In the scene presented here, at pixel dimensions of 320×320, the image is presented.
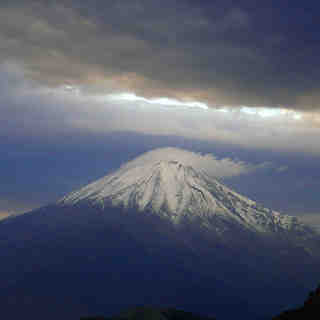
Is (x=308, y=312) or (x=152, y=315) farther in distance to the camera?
(x=152, y=315)

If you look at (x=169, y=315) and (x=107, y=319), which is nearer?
(x=107, y=319)

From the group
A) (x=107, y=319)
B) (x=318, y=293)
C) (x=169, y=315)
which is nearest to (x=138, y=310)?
(x=169, y=315)

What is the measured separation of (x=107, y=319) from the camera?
442 ft

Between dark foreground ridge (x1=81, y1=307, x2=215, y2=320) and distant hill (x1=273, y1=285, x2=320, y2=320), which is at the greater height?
distant hill (x1=273, y1=285, x2=320, y2=320)

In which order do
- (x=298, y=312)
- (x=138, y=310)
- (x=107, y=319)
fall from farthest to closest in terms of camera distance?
(x=138, y=310) → (x=107, y=319) → (x=298, y=312)

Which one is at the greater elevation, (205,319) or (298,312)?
(298,312)

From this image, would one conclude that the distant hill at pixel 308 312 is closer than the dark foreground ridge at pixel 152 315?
Yes

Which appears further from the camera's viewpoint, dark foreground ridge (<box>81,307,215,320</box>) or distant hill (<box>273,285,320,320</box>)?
dark foreground ridge (<box>81,307,215,320</box>)

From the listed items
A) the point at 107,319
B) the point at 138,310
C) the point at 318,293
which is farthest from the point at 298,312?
the point at 138,310

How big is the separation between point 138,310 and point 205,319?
68.3 feet

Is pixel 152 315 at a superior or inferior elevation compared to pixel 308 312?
inferior

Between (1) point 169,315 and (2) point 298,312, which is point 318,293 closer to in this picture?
(2) point 298,312

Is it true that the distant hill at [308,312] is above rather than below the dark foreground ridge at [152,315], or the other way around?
above

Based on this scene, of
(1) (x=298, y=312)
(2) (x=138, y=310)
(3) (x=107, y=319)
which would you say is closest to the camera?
(1) (x=298, y=312)
